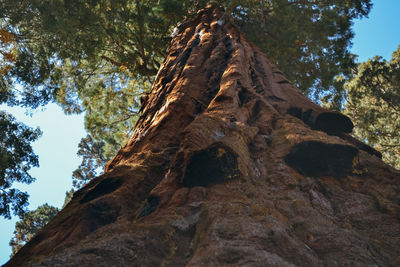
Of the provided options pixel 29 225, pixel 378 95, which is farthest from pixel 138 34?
pixel 29 225

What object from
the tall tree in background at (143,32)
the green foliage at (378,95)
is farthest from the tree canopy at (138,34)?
the green foliage at (378,95)

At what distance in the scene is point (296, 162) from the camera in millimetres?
4316

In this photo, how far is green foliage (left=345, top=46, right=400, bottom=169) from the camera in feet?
51.3

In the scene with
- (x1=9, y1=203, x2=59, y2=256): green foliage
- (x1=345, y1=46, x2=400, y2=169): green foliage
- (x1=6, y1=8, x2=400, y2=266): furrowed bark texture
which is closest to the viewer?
(x1=6, y1=8, x2=400, y2=266): furrowed bark texture

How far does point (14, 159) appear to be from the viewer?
11.3 m

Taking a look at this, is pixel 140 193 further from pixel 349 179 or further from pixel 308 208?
pixel 349 179

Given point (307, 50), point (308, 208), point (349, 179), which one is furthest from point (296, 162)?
point (307, 50)

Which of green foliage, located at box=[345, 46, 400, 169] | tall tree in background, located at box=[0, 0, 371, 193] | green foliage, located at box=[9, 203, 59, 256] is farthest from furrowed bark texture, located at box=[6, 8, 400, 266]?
green foliage, located at box=[9, 203, 59, 256]

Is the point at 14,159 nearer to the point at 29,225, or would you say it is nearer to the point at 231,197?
the point at 231,197

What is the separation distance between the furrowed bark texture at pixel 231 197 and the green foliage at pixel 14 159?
23.7 feet

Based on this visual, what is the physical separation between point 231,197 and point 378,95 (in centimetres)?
1528

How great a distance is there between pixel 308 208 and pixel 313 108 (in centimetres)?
308

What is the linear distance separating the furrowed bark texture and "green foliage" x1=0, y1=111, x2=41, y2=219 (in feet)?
23.7

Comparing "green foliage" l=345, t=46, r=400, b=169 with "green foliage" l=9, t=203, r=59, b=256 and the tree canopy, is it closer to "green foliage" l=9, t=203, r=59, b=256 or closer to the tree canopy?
the tree canopy
